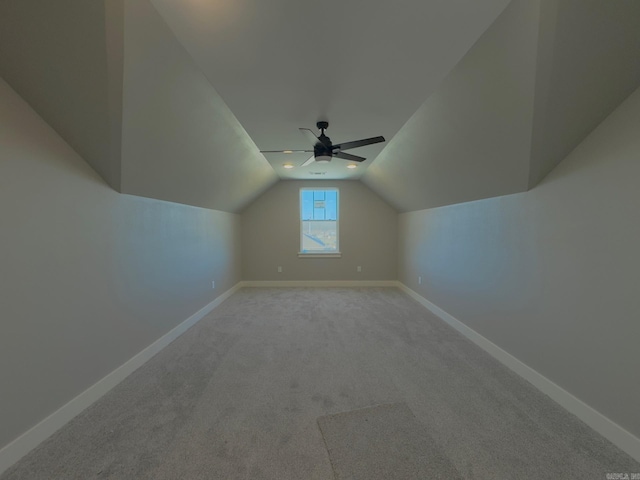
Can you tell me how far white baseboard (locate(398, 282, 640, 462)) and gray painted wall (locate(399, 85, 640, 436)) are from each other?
44 mm

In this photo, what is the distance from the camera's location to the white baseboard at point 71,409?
5.01 ft

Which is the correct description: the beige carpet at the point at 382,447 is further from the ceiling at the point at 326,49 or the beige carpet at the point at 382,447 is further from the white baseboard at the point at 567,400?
the ceiling at the point at 326,49

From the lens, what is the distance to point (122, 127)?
5.98 feet

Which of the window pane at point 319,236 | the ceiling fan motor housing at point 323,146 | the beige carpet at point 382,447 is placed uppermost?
the ceiling fan motor housing at point 323,146

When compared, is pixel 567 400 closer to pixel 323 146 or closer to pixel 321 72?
pixel 323 146

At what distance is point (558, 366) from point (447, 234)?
219cm

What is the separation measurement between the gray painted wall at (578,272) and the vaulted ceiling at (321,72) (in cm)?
17

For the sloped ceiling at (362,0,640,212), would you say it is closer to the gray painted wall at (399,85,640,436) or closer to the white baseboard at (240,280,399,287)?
the gray painted wall at (399,85,640,436)

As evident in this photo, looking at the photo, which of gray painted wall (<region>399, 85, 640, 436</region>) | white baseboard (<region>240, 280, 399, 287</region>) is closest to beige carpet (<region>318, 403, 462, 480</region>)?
gray painted wall (<region>399, 85, 640, 436</region>)

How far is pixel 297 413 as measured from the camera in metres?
1.95

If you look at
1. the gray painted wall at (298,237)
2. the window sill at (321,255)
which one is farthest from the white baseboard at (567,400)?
the window sill at (321,255)

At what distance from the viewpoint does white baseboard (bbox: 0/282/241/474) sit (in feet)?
5.01

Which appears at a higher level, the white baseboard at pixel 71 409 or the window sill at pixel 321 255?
the window sill at pixel 321 255

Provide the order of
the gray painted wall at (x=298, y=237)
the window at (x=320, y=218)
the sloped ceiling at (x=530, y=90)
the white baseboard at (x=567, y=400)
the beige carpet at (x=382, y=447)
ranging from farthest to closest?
the window at (x=320, y=218) < the gray painted wall at (x=298, y=237) < the white baseboard at (x=567, y=400) < the beige carpet at (x=382, y=447) < the sloped ceiling at (x=530, y=90)
